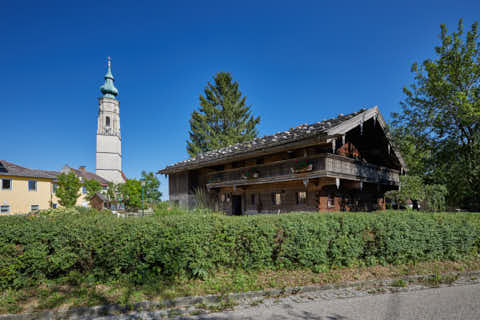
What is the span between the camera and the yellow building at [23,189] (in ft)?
107

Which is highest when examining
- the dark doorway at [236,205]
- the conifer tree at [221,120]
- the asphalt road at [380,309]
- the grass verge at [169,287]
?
the conifer tree at [221,120]

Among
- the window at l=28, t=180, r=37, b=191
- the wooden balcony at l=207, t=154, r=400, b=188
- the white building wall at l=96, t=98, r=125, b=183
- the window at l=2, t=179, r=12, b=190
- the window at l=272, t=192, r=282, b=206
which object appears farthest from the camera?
the white building wall at l=96, t=98, r=125, b=183

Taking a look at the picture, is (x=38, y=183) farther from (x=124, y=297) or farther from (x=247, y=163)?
(x=124, y=297)

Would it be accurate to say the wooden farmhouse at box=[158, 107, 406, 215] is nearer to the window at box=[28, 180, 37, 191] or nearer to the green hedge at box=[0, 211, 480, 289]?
the green hedge at box=[0, 211, 480, 289]

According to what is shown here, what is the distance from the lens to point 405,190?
621 inches

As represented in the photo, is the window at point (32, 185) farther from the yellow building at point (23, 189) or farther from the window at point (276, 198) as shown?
the window at point (276, 198)

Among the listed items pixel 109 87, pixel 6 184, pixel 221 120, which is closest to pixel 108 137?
pixel 109 87

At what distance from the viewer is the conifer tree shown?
122ft

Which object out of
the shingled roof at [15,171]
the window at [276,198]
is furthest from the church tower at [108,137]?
the window at [276,198]

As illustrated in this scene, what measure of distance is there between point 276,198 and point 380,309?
13.0 metres

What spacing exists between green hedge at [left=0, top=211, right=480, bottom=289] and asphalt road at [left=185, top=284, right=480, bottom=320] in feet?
4.72

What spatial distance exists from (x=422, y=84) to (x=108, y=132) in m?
87.6

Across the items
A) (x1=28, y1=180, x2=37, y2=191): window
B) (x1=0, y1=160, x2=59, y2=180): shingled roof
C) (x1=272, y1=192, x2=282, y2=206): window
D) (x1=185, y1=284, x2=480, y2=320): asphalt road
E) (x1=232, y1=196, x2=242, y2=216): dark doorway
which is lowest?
(x1=185, y1=284, x2=480, y2=320): asphalt road

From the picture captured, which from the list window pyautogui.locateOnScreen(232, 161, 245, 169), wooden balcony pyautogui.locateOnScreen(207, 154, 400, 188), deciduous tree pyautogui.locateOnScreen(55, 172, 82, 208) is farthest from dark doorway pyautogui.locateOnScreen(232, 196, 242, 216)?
deciduous tree pyautogui.locateOnScreen(55, 172, 82, 208)
